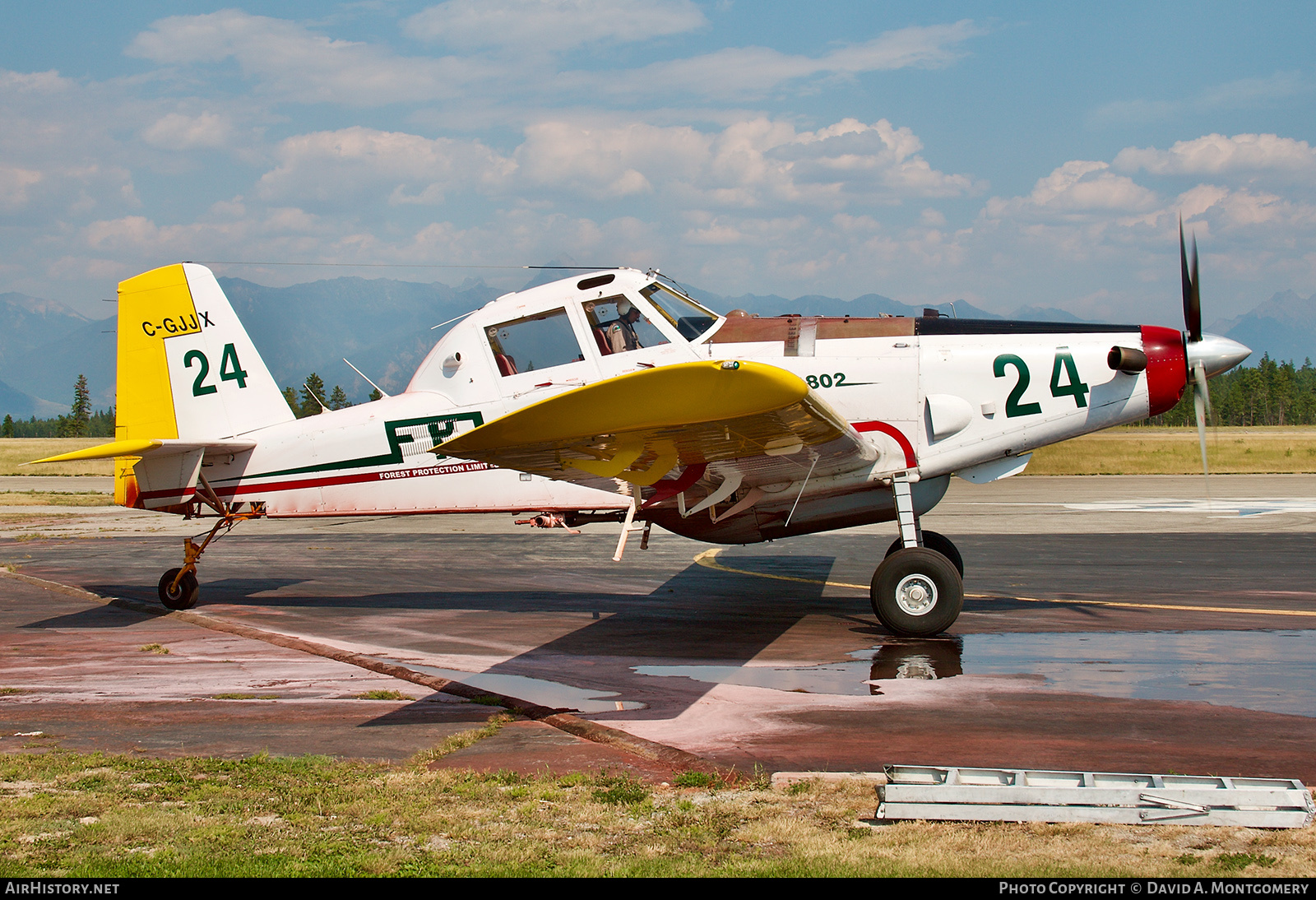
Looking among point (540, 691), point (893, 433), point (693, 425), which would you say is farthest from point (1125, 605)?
point (540, 691)

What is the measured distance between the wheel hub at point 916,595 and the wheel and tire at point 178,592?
8495 millimetres

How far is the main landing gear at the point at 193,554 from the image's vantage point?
11.3 meters

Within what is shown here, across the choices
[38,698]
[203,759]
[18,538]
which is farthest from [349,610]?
[18,538]

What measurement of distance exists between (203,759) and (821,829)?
362 cm

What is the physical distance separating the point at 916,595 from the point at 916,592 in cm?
2

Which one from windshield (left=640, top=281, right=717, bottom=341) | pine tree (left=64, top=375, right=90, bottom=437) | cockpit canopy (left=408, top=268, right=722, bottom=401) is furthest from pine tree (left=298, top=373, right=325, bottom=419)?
pine tree (left=64, top=375, right=90, bottom=437)

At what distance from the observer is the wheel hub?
28.5ft

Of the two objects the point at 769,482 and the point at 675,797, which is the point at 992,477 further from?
the point at 675,797

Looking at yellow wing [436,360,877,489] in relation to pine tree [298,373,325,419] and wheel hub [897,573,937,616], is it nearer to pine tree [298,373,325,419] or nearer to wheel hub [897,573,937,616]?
wheel hub [897,573,937,616]

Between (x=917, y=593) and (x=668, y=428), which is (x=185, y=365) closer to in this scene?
(x=668, y=428)

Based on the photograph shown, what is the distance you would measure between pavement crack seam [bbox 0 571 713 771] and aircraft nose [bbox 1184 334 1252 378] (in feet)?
21.6

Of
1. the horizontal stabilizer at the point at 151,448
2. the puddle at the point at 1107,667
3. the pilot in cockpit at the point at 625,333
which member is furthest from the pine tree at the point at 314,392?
the puddle at the point at 1107,667

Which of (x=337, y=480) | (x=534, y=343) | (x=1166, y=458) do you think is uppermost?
(x=534, y=343)

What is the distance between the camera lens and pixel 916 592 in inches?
344
